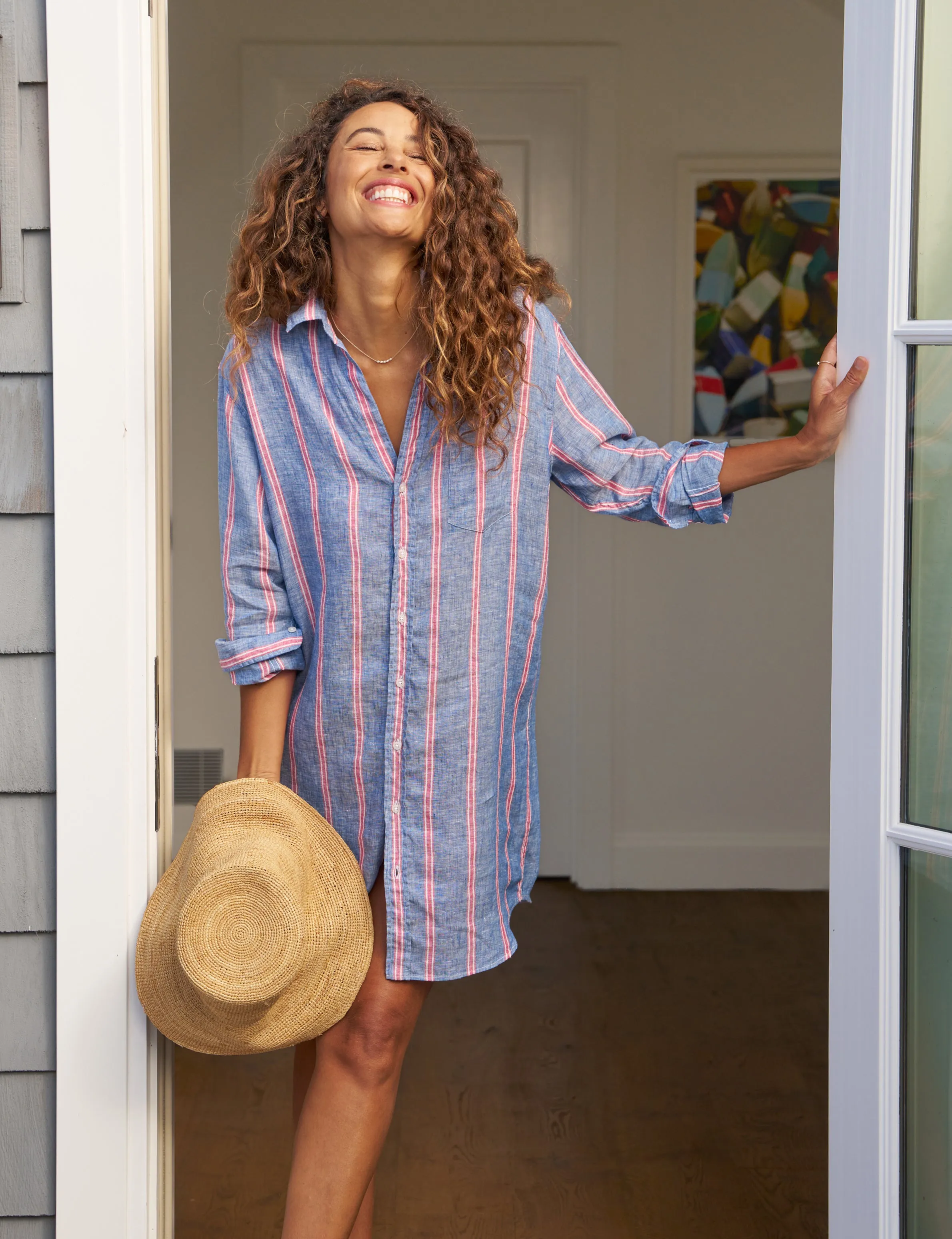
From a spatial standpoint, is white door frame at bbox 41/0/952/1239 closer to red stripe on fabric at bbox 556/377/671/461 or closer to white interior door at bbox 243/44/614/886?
red stripe on fabric at bbox 556/377/671/461

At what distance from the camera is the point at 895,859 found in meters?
1.36

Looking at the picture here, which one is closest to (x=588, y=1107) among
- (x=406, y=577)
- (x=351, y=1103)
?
(x=351, y=1103)

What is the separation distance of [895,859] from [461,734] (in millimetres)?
529

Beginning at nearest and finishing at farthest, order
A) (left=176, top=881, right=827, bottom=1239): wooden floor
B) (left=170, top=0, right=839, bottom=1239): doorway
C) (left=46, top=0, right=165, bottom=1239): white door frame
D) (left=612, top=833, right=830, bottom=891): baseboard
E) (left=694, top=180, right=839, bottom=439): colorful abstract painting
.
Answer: (left=46, top=0, right=165, bottom=1239): white door frame → (left=176, top=881, right=827, bottom=1239): wooden floor → (left=170, top=0, right=839, bottom=1239): doorway → (left=694, top=180, right=839, bottom=439): colorful abstract painting → (left=612, top=833, right=830, bottom=891): baseboard

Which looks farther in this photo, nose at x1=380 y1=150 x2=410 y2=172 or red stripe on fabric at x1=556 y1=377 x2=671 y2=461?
red stripe on fabric at x1=556 y1=377 x2=671 y2=461

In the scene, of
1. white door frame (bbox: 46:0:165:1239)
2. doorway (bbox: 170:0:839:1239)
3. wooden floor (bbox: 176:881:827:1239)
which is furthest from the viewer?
doorway (bbox: 170:0:839:1239)

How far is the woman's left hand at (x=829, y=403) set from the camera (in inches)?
53.9

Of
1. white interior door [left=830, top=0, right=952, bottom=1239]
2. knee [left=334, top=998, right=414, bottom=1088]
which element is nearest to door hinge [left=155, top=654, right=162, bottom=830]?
knee [left=334, top=998, right=414, bottom=1088]

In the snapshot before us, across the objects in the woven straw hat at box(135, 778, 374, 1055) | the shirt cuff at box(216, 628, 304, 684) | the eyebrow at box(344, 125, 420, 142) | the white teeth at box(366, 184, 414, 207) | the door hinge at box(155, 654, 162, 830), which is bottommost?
the woven straw hat at box(135, 778, 374, 1055)

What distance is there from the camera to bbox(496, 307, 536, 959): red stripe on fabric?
1519 millimetres

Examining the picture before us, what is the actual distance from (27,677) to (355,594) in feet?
1.36

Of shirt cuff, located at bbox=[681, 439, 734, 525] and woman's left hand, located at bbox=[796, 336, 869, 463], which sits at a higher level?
woman's left hand, located at bbox=[796, 336, 869, 463]

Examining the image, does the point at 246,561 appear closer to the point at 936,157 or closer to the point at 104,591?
the point at 104,591

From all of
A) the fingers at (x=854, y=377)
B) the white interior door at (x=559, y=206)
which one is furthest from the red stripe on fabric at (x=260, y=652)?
the white interior door at (x=559, y=206)
